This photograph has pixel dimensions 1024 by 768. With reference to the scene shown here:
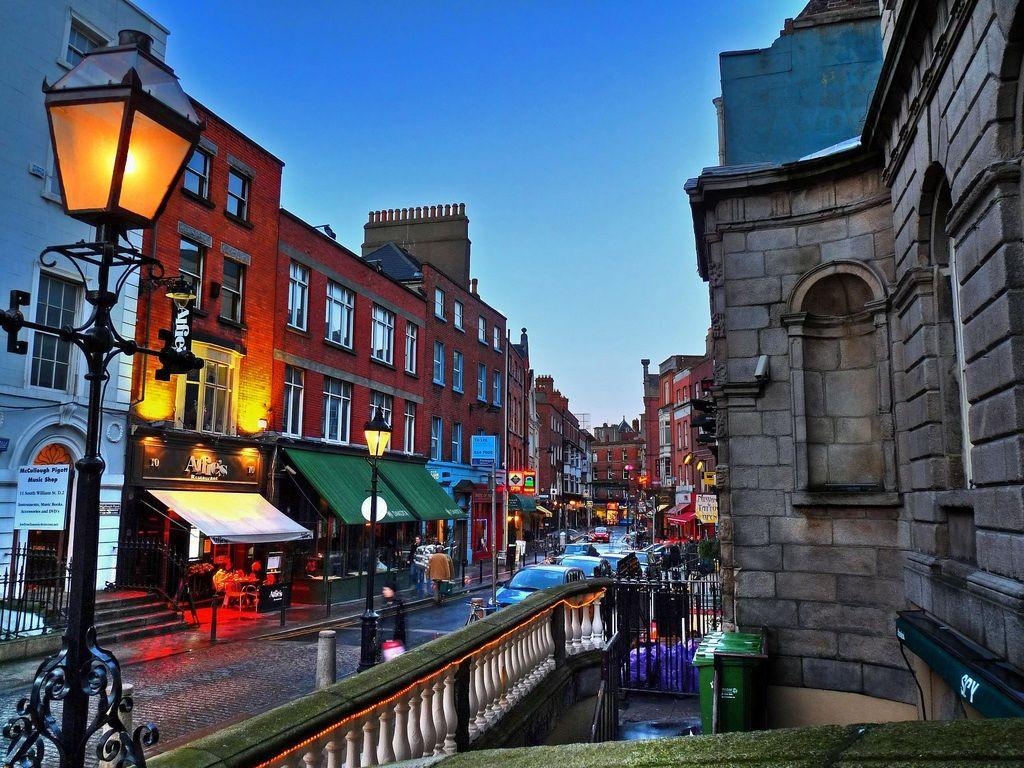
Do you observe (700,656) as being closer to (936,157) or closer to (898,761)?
(936,157)

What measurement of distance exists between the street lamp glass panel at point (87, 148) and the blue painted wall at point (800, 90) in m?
10.8

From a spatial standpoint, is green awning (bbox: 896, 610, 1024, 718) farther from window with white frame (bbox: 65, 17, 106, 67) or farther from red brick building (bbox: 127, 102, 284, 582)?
window with white frame (bbox: 65, 17, 106, 67)

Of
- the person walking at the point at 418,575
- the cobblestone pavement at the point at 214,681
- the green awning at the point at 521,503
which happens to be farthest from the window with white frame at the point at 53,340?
the green awning at the point at 521,503

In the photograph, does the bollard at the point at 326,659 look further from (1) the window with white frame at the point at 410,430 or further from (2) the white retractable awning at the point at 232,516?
(1) the window with white frame at the point at 410,430

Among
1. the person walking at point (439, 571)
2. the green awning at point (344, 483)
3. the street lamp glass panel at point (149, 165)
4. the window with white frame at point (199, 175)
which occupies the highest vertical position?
the window with white frame at point (199, 175)

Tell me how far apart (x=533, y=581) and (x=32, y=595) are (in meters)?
10.9

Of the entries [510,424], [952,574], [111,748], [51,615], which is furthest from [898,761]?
[510,424]

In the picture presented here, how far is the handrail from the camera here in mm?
3818

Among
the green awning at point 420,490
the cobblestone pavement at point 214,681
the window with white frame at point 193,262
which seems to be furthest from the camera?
the green awning at point 420,490

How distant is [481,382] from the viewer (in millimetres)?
43500

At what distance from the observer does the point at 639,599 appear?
12.2 metres

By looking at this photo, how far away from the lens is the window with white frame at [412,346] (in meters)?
34.4

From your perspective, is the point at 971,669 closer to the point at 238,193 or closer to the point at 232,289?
the point at 232,289

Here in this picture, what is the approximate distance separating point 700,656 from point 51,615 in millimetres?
12771
